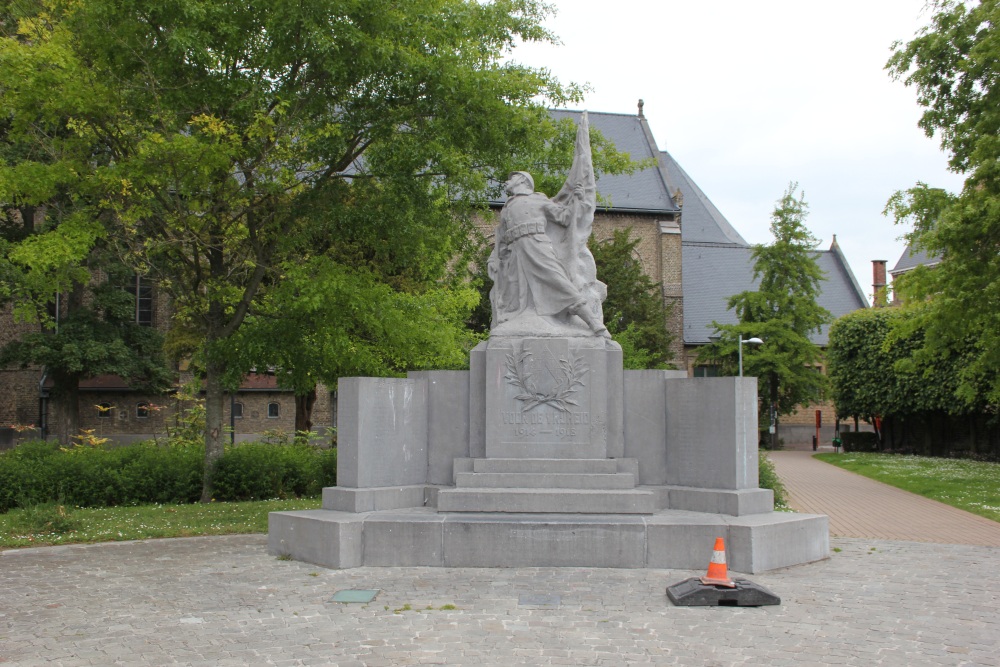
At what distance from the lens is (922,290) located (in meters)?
21.8

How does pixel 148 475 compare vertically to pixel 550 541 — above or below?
below

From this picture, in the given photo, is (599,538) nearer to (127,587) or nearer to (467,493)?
(467,493)

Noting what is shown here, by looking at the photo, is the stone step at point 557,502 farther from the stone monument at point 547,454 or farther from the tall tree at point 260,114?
the tall tree at point 260,114

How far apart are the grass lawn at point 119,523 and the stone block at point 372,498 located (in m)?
2.79

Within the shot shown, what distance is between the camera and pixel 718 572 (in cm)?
772

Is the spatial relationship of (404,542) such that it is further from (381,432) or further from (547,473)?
(547,473)

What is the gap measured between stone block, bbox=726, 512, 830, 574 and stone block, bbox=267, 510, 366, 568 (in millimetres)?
3874

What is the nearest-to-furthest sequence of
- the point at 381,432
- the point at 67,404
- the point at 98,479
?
the point at 381,432 → the point at 98,479 → the point at 67,404

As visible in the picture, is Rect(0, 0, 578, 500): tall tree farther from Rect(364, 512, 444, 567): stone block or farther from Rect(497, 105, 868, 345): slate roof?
Rect(497, 105, 868, 345): slate roof

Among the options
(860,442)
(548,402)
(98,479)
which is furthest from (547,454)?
(860,442)

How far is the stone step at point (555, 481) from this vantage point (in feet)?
32.2

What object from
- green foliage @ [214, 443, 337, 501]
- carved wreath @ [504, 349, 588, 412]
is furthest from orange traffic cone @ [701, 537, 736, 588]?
green foliage @ [214, 443, 337, 501]

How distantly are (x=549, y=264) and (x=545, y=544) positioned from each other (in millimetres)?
3377

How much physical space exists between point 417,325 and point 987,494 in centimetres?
1261
